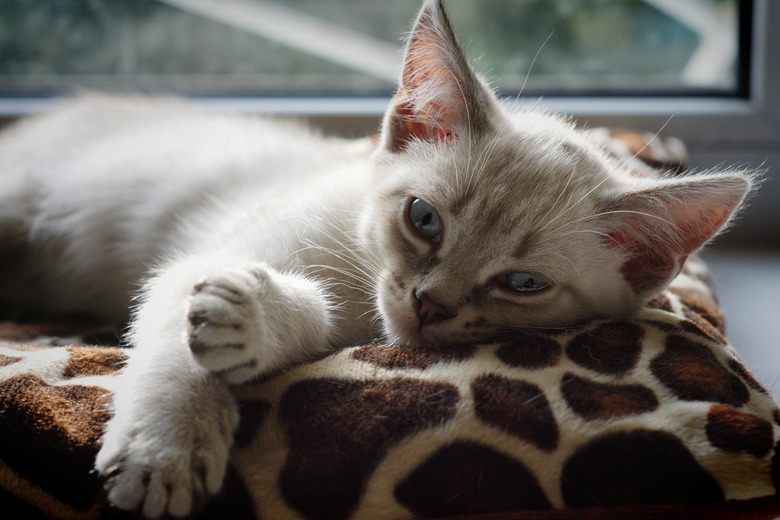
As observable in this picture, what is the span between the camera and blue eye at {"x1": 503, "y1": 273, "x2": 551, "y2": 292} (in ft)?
3.57

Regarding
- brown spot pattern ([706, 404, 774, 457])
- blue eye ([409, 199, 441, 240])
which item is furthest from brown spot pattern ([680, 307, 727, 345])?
blue eye ([409, 199, 441, 240])

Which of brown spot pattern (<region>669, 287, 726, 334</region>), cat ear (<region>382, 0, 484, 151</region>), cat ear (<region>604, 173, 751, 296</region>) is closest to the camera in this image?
cat ear (<region>604, 173, 751, 296</region>)

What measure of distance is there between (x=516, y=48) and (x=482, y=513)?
6.85 ft

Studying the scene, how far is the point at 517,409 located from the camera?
875 mm

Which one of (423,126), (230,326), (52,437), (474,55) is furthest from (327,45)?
(52,437)

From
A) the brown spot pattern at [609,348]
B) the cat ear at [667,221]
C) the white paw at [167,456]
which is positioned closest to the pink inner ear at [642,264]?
the cat ear at [667,221]

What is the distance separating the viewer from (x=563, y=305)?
3.72 ft

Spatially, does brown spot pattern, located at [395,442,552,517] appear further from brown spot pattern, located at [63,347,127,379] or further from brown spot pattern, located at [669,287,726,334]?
brown spot pattern, located at [669,287,726,334]

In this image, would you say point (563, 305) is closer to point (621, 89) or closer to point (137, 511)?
point (137, 511)

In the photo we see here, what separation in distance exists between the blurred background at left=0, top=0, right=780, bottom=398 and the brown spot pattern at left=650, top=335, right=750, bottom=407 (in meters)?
1.19

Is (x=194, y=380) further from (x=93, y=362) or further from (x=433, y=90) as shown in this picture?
(x=433, y=90)

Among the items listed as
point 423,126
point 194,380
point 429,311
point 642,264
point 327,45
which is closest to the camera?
point 194,380

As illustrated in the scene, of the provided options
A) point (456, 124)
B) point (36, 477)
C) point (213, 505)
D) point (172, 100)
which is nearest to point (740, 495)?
point (213, 505)

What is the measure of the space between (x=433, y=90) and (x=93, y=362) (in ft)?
2.84
